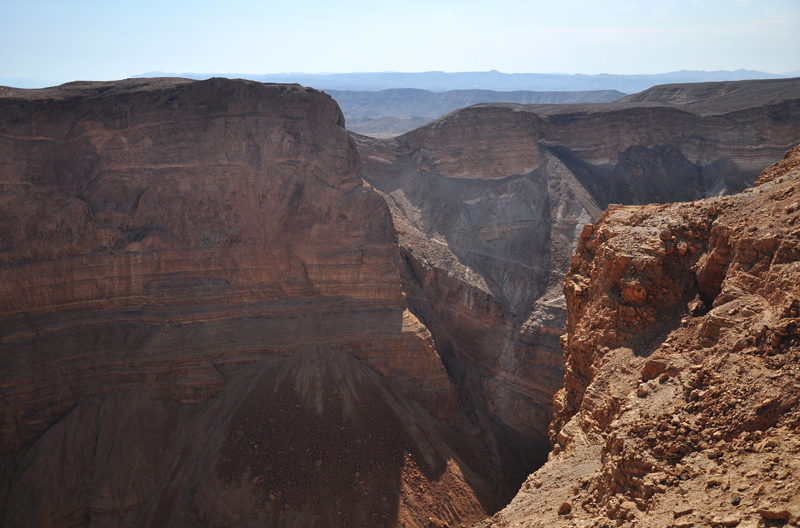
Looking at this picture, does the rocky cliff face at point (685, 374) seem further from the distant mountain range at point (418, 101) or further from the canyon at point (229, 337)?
the distant mountain range at point (418, 101)

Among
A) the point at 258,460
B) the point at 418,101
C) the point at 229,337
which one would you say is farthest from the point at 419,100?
the point at 258,460

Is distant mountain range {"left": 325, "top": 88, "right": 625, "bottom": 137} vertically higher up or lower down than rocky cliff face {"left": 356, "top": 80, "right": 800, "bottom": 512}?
higher up

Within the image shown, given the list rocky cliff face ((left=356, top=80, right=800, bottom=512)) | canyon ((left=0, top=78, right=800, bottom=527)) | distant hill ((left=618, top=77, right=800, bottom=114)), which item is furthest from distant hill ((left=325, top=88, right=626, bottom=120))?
canyon ((left=0, top=78, right=800, bottom=527))

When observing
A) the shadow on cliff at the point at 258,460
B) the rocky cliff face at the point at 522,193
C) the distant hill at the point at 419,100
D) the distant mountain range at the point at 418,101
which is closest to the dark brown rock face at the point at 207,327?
the shadow on cliff at the point at 258,460

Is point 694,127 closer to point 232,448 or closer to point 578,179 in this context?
point 578,179

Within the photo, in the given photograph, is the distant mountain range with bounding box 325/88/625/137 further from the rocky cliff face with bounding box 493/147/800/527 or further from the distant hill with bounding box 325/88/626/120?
the rocky cliff face with bounding box 493/147/800/527

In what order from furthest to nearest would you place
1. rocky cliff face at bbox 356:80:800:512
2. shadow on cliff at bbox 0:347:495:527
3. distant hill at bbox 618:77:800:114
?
distant hill at bbox 618:77:800:114
rocky cliff face at bbox 356:80:800:512
shadow on cliff at bbox 0:347:495:527

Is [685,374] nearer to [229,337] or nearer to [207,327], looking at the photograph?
[229,337]
